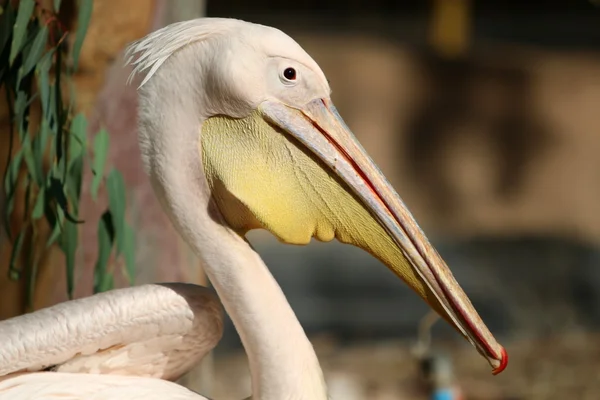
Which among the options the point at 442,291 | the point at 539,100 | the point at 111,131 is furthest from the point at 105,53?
the point at 539,100

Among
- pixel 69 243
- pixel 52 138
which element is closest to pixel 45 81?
pixel 52 138

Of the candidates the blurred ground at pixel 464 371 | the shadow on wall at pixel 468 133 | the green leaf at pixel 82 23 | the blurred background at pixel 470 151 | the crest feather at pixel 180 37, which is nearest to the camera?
the crest feather at pixel 180 37

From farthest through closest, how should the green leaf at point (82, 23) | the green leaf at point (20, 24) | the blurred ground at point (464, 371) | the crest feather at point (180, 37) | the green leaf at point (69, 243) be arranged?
the blurred ground at point (464, 371), the green leaf at point (69, 243), the green leaf at point (82, 23), the green leaf at point (20, 24), the crest feather at point (180, 37)

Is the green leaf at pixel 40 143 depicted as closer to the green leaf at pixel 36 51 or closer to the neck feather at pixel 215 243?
the green leaf at pixel 36 51

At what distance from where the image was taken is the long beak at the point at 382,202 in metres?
2.08

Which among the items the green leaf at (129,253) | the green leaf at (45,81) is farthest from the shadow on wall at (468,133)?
the green leaf at (45,81)

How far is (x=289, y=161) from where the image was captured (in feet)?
6.91

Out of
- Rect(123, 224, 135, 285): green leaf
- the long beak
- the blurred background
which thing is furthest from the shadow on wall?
the long beak

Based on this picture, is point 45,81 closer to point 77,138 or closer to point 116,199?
point 77,138

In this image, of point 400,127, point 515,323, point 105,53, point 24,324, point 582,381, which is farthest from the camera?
point 400,127

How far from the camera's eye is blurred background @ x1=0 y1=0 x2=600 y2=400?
22.3 ft

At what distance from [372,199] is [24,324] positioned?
0.70 m

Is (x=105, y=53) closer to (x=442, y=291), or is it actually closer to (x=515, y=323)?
(x=442, y=291)

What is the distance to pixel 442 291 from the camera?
209 cm
